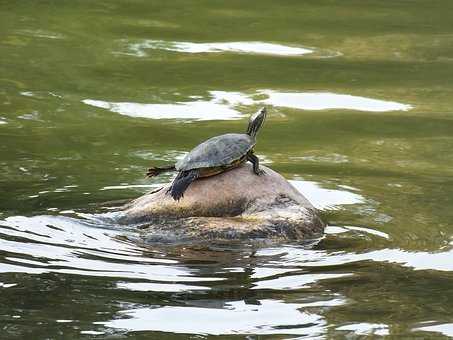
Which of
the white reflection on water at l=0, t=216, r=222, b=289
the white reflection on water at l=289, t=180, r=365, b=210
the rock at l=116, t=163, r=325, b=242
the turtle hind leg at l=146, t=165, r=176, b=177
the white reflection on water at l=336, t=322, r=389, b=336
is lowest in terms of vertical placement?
the white reflection on water at l=336, t=322, r=389, b=336

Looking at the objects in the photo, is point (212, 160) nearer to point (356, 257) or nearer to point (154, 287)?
point (356, 257)

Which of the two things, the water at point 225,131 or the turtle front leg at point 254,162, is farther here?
the turtle front leg at point 254,162

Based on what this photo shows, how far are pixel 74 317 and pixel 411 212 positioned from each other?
1960mm

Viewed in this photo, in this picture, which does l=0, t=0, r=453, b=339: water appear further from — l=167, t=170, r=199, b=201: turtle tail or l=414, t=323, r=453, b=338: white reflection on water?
l=167, t=170, r=199, b=201: turtle tail

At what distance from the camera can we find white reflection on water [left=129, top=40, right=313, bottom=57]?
8.75 meters

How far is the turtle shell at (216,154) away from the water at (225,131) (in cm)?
38

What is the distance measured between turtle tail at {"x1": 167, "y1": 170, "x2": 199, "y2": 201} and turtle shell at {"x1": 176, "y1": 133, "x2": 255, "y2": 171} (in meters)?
0.03

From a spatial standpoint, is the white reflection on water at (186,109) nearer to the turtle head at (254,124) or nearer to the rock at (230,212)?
the turtle head at (254,124)

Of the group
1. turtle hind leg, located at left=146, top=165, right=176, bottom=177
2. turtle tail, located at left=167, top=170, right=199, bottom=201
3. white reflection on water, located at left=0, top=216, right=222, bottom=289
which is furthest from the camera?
turtle hind leg, located at left=146, top=165, right=176, bottom=177

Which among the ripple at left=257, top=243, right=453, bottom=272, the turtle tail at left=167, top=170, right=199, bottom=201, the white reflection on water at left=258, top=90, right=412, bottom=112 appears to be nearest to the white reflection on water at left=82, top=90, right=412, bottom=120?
the white reflection on water at left=258, top=90, right=412, bottom=112

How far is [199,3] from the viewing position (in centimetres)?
1034

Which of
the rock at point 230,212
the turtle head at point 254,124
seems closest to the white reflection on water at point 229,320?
the rock at point 230,212

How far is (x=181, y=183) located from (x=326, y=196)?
3.09 feet

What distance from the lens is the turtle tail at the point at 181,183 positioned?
4918mm
